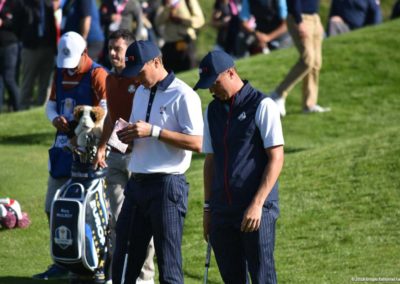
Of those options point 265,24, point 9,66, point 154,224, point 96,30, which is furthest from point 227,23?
point 154,224

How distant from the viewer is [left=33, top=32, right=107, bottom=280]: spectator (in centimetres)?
916

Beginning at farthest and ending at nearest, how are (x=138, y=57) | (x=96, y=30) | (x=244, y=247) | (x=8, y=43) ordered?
(x=8, y=43), (x=96, y=30), (x=138, y=57), (x=244, y=247)

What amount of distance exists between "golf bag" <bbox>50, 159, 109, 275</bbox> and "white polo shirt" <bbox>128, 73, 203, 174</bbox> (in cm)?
97

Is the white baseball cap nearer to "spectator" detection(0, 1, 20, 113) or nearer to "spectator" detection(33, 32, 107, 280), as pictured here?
"spectator" detection(33, 32, 107, 280)

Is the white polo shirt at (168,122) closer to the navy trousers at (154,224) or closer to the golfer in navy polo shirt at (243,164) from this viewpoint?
the navy trousers at (154,224)

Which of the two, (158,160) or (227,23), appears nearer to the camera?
(158,160)

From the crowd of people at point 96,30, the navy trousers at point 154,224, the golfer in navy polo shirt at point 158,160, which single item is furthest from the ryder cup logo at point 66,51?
the crowd of people at point 96,30

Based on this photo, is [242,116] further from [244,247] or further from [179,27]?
[179,27]

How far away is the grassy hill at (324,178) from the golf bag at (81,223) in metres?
0.97

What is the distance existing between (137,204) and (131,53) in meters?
1.06

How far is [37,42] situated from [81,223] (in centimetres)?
995

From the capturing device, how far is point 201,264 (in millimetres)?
10141

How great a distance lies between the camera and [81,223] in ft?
28.3

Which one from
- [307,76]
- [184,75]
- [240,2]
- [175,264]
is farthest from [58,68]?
[240,2]
